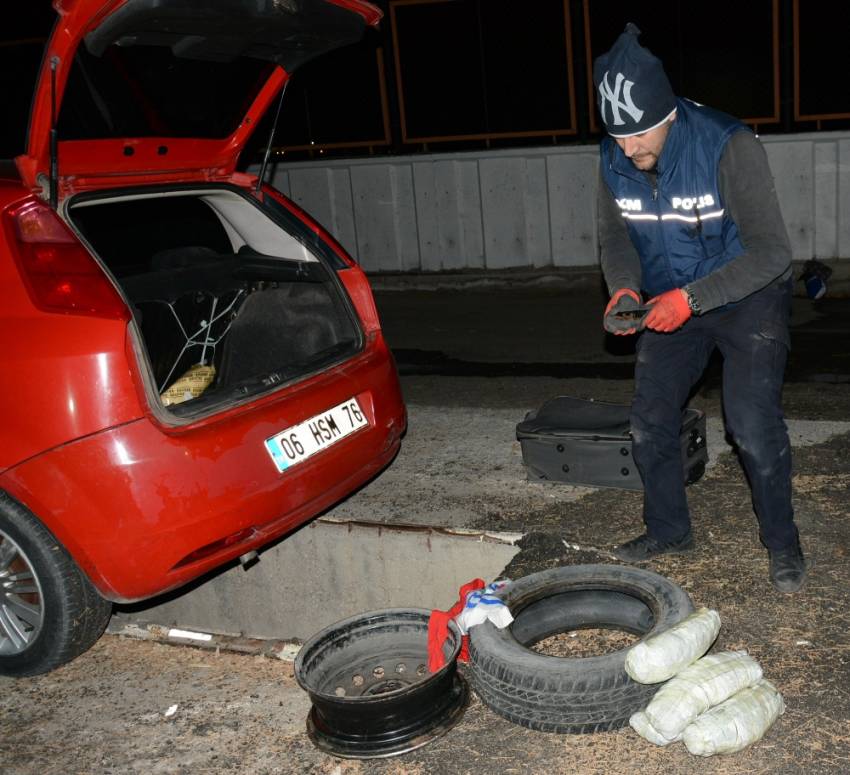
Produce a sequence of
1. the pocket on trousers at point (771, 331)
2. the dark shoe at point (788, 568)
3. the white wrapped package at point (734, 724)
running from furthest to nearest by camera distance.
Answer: the dark shoe at point (788, 568) < the pocket on trousers at point (771, 331) < the white wrapped package at point (734, 724)

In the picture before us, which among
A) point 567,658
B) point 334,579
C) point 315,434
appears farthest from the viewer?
point 334,579

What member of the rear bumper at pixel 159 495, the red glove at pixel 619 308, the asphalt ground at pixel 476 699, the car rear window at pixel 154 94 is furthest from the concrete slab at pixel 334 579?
the car rear window at pixel 154 94

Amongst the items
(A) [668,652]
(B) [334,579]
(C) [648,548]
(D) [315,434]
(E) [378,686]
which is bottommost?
(B) [334,579]

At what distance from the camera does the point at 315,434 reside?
403 cm

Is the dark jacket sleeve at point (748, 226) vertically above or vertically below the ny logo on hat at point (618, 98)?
below

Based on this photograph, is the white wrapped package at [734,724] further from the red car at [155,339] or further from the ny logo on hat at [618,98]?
the ny logo on hat at [618,98]

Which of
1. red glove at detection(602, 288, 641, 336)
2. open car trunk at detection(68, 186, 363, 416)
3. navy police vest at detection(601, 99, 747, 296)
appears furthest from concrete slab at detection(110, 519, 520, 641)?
navy police vest at detection(601, 99, 747, 296)

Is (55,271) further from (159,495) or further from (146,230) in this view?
(146,230)

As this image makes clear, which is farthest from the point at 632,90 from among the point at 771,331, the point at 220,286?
the point at 220,286

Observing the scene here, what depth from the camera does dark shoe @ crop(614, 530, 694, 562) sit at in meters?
4.18

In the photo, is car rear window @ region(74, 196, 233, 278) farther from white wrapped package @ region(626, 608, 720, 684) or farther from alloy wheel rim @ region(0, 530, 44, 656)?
white wrapped package @ region(626, 608, 720, 684)

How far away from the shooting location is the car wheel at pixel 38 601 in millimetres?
3654

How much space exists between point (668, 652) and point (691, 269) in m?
1.40

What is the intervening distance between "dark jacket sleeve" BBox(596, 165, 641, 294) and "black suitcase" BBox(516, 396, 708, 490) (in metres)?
0.99
